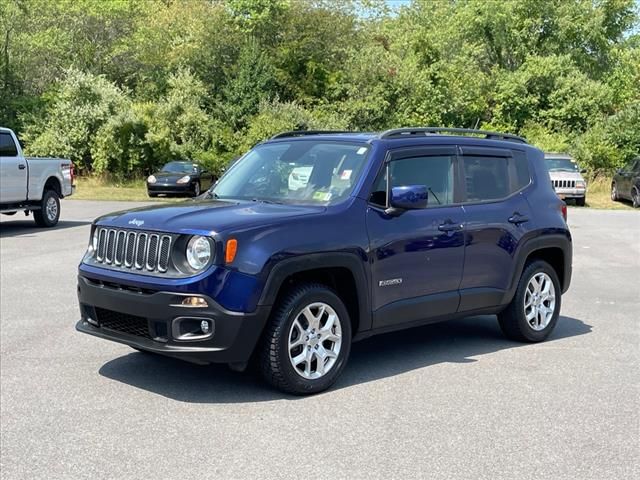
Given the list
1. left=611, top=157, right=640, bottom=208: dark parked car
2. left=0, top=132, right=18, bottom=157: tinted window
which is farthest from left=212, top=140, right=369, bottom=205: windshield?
left=611, top=157, right=640, bottom=208: dark parked car

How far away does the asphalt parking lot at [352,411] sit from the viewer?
14.3ft

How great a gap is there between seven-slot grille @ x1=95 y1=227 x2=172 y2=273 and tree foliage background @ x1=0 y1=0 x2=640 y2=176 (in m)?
28.8

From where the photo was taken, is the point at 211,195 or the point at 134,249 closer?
the point at 134,249

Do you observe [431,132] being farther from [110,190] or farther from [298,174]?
[110,190]

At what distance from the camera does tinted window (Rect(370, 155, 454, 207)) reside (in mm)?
6268

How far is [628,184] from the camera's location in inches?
1112

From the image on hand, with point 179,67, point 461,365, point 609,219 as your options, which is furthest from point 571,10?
point 461,365

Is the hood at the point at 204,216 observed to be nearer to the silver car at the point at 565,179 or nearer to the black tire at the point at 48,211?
the black tire at the point at 48,211

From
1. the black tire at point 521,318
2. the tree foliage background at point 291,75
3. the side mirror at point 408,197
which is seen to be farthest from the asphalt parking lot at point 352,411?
the tree foliage background at point 291,75

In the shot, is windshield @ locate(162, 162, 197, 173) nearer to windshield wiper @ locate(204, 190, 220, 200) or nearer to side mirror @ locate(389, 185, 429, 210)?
windshield wiper @ locate(204, 190, 220, 200)

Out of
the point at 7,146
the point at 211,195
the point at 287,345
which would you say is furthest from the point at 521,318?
the point at 7,146

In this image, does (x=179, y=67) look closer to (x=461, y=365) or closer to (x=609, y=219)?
(x=609, y=219)

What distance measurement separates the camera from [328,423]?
16.5ft

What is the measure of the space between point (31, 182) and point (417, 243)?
532 inches
